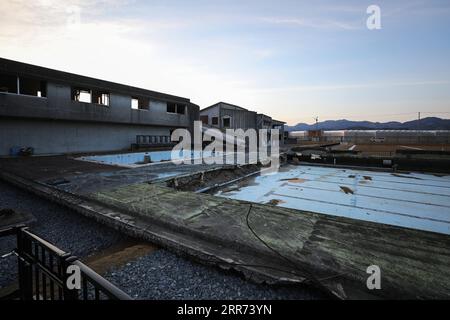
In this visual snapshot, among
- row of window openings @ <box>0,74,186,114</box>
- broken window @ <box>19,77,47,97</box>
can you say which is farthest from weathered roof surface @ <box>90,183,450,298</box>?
row of window openings @ <box>0,74,186,114</box>

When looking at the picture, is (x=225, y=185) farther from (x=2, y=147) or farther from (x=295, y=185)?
(x=2, y=147)

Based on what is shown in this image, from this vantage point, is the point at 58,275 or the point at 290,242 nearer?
the point at 58,275

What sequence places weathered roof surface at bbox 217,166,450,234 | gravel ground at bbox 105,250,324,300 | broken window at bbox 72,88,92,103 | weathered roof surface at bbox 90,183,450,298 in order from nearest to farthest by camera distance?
weathered roof surface at bbox 90,183,450,298 → gravel ground at bbox 105,250,324,300 → weathered roof surface at bbox 217,166,450,234 → broken window at bbox 72,88,92,103

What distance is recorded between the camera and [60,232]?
338 centimetres

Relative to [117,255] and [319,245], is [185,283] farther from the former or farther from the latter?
[319,245]

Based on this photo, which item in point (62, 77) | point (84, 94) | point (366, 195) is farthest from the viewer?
point (84, 94)

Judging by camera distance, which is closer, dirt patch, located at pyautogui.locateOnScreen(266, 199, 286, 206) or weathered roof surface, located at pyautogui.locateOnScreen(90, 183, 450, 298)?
weathered roof surface, located at pyautogui.locateOnScreen(90, 183, 450, 298)

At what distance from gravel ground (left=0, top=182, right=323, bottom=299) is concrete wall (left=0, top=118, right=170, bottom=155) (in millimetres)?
10850

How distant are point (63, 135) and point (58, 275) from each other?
14013 millimetres

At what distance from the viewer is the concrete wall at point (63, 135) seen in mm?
10954

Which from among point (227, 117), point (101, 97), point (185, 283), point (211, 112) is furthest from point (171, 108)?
point (185, 283)

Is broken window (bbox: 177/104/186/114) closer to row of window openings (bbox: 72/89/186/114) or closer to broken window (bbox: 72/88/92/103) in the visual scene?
row of window openings (bbox: 72/89/186/114)

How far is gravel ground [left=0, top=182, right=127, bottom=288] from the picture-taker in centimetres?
265

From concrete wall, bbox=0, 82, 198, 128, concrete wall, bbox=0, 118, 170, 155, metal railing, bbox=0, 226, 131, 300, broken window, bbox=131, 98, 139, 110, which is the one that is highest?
broken window, bbox=131, 98, 139, 110
